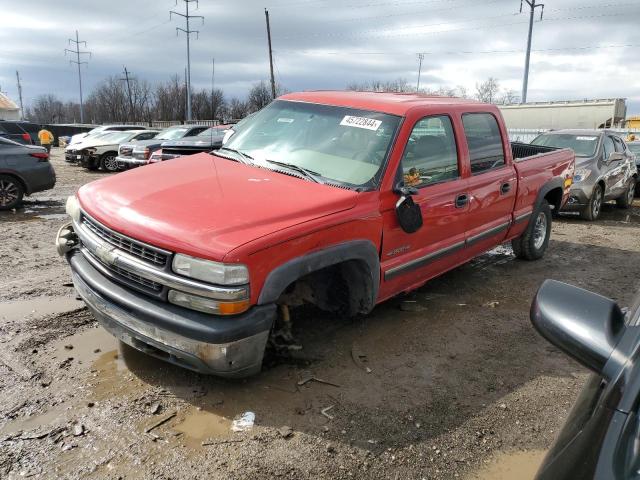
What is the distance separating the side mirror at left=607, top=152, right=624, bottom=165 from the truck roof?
686 cm

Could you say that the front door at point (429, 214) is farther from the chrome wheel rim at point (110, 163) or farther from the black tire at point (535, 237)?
the chrome wheel rim at point (110, 163)

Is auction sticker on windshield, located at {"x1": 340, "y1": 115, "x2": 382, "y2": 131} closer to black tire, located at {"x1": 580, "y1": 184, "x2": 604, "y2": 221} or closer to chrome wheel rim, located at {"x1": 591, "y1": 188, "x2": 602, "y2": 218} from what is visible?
black tire, located at {"x1": 580, "y1": 184, "x2": 604, "y2": 221}

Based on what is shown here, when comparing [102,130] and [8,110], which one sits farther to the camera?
[8,110]

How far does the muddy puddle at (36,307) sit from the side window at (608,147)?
1018cm

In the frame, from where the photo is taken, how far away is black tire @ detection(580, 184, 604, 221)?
32.8 ft

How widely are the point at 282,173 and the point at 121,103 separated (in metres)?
94.9

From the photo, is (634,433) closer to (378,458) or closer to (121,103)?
(378,458)

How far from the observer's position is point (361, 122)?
412 centimetres

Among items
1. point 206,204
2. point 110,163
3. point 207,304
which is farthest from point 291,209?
point 110,163

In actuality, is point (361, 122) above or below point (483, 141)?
above

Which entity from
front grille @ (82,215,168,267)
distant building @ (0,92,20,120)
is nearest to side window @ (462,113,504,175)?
front grille @ (82,215,168,267)

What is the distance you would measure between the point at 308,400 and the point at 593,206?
8947 mm

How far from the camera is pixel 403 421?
3.09m

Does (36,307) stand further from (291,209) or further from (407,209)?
(407,209)
